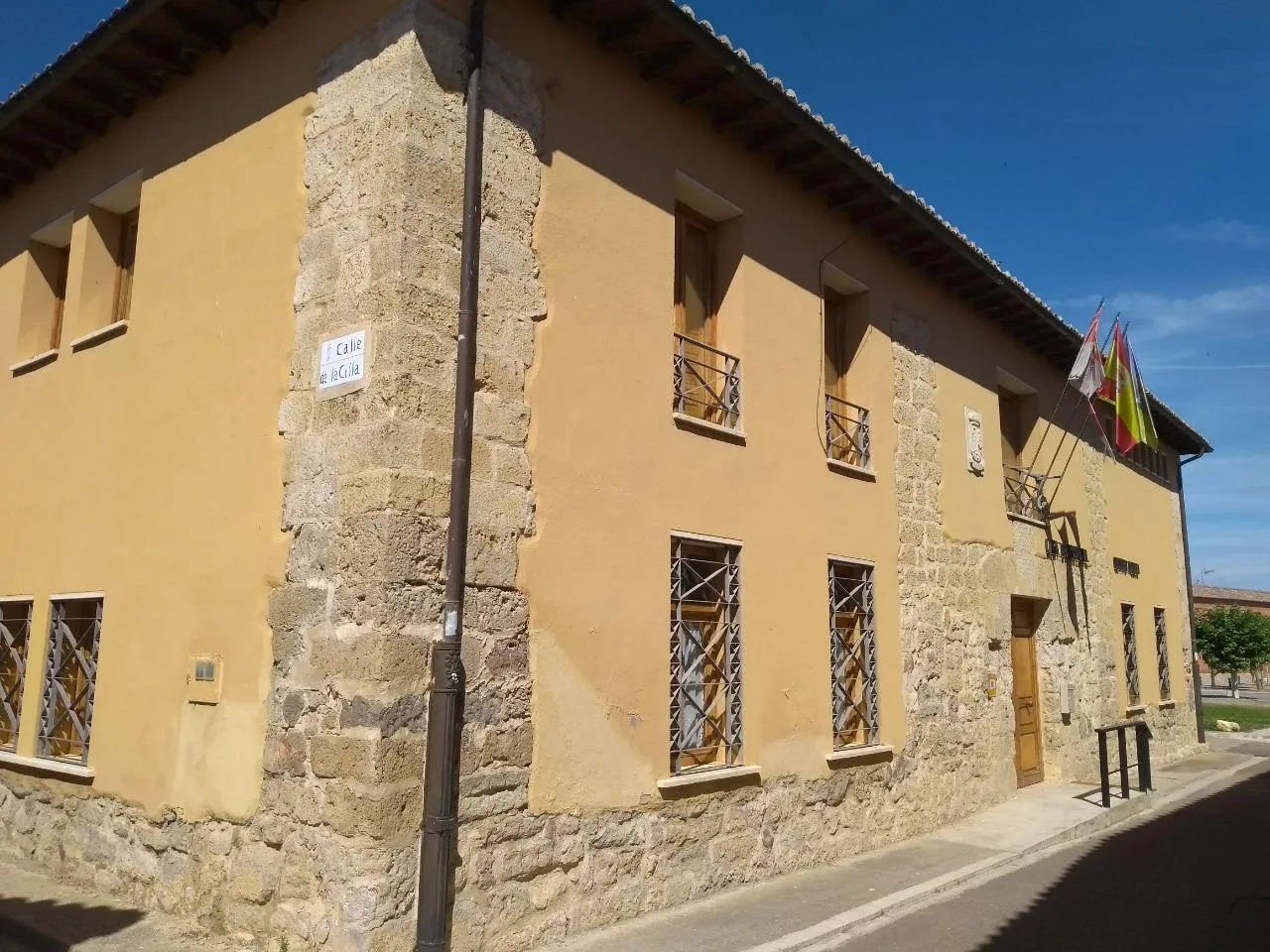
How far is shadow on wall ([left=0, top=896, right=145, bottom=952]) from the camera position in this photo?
5.27 m

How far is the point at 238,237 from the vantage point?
616cm

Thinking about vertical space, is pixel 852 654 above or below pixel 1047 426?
below

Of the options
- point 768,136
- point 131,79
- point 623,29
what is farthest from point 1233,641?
point 131,79

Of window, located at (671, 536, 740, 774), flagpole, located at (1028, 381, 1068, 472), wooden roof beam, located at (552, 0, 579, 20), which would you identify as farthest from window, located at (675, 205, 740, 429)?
flagpole, located at (1028, 381, 1068, 472)

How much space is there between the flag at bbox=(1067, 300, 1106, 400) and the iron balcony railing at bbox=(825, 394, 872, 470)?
9.77 ft

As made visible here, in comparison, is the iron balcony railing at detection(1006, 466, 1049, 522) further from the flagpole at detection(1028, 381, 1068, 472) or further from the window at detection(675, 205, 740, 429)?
the window at detection(675, 205, 740, 429)

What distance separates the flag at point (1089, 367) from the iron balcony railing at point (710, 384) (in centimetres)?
486

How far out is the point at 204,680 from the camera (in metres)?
5.67

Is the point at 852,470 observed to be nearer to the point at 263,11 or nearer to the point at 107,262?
the point at 263,11

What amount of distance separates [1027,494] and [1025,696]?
2.35 m

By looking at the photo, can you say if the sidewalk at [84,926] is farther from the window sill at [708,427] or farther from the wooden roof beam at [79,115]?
the wooden roof beam at [79,115]

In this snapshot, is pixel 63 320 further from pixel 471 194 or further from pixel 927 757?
pixel 927 757

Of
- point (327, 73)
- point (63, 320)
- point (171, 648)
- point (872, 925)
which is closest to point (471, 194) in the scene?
point (327, 73)

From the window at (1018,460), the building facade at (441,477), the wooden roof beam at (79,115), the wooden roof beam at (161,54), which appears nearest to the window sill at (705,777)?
the building facade at (441,477)
